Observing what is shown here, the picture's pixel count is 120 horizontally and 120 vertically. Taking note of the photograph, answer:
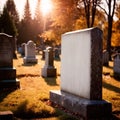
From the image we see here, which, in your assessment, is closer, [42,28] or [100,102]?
[100,102]

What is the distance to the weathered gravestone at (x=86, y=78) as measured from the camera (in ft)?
Result: 28.3

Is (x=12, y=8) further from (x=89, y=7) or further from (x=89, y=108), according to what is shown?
(x=89, y=108)

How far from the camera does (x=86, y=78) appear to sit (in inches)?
354

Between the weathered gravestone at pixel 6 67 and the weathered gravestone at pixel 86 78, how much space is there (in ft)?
13.3

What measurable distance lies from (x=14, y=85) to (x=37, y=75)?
5.61 metres

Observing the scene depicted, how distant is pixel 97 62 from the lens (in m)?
8.93

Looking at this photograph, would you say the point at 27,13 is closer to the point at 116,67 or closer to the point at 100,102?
the point at 116,67

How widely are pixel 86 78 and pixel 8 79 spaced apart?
5563 mm

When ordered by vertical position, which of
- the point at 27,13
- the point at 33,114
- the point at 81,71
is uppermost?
the point at 27,13

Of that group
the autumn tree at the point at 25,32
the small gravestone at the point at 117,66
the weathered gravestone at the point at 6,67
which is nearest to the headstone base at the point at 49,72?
the small gravestone at the point at 117,66

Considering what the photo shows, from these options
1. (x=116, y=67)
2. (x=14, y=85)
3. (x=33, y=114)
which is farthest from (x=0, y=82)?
(x=116, y=67)

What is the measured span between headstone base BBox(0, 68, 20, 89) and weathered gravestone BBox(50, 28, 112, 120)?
4032 millimetres

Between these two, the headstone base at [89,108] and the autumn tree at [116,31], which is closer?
the headstone base at [89,108]

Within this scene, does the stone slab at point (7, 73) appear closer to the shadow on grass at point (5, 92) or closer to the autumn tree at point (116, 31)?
the shadow on grass at point (5, 92)
